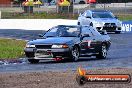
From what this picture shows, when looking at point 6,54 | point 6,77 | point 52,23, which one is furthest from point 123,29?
point 6,77

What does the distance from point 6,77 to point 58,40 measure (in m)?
6.30

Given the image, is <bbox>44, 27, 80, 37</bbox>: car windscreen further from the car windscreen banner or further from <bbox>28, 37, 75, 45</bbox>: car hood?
the car windscreen banner

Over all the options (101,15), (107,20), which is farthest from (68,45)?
(101,15)

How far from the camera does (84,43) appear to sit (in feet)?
65.8

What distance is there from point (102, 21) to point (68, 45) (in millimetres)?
19105

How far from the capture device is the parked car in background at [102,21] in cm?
3769

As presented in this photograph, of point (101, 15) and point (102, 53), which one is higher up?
point (102, 53)

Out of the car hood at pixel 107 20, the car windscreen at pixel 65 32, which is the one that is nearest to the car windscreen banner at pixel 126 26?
the car hood at pixel 107 20

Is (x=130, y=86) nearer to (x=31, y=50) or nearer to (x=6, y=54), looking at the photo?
(x=31, y=50)

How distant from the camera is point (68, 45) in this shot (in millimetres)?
18891

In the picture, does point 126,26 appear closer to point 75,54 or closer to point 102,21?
point 102,21

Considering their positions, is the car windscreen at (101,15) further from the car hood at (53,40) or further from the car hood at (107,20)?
the car hood at (53,40)

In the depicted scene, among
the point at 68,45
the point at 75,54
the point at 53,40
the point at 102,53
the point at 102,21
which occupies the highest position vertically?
the point at 53,40

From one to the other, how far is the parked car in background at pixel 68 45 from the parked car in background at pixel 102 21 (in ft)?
52.4
